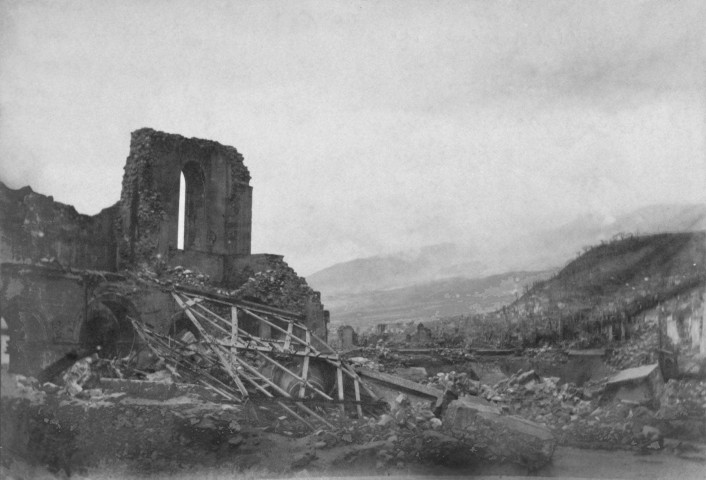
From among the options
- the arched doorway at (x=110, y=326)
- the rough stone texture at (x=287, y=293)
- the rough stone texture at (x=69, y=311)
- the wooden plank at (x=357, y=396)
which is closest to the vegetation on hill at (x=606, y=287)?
the rough stone texture at (x=287, y=293)

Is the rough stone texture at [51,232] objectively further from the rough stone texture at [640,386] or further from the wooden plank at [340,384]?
the rough stone texture at [640,386]

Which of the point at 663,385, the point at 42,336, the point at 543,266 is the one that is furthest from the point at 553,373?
the point at 42,336

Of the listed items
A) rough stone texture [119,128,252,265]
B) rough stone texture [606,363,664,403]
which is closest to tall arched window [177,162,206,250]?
rough stone texture [119,128,252,265]

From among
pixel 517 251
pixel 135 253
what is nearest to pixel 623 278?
pixel 517 251

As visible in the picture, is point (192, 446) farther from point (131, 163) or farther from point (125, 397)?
point (131, 163)

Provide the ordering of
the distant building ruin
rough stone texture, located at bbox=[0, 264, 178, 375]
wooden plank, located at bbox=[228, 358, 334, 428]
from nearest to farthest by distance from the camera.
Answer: wooden plank, located at bbox=[228, 358, 334, 428] < rough stone texture, located at bbox=[0, 264, 178, 375] < the distant building ruin

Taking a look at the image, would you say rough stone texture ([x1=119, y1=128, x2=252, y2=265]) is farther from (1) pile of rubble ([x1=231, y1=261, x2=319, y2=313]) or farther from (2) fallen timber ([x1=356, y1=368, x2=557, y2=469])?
(2) fallen timber ([x1=356, y1=368, x2=557, y2=469])

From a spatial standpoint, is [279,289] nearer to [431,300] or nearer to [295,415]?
[431,300]
